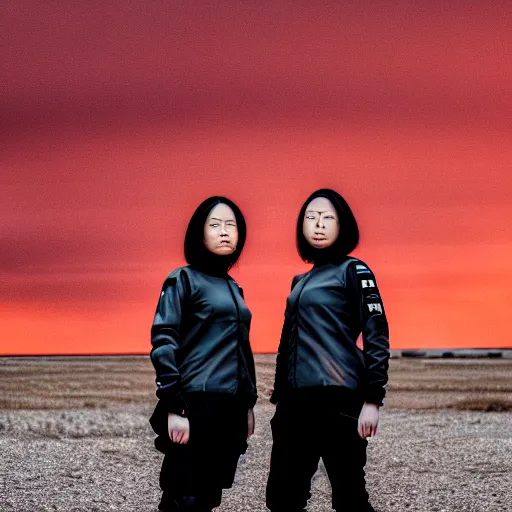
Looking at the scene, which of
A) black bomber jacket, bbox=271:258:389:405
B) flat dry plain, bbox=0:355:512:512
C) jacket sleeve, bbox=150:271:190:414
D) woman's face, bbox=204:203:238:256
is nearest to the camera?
jacket sleeve, bbox=150:271:190:414

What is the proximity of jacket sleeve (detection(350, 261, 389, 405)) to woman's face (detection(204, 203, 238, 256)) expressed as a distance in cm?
60

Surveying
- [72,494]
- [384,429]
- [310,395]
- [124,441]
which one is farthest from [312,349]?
[384,429]

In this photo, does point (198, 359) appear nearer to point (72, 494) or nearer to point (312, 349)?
point (312, 349)

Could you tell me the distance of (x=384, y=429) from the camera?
14.3 metres

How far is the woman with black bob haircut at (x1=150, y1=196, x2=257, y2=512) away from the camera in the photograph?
364 cm

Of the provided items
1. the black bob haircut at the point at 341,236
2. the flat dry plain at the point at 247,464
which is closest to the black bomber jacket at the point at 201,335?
the black bob haircut at the point at 341,236

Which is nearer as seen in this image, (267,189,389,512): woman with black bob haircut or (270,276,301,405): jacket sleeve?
(267,189,389,512): woman with black bob haircut

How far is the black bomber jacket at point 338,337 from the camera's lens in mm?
3717

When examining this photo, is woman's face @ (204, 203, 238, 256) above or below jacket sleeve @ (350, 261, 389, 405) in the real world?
Answer: above

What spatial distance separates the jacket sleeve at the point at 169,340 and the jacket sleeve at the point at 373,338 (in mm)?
765

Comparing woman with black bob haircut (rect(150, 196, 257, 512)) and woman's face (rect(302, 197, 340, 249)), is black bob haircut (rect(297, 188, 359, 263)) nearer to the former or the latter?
woman's face (rect(302, 197, 340, 249))

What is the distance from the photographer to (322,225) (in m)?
3.93

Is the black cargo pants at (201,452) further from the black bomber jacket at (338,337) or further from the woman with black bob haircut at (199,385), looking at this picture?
the black bomber jacket at (338,337)

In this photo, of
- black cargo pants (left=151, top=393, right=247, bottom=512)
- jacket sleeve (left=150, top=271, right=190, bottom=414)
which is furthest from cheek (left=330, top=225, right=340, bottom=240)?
black cargo pants (left=151, top=393, right=247, bottom=512)
